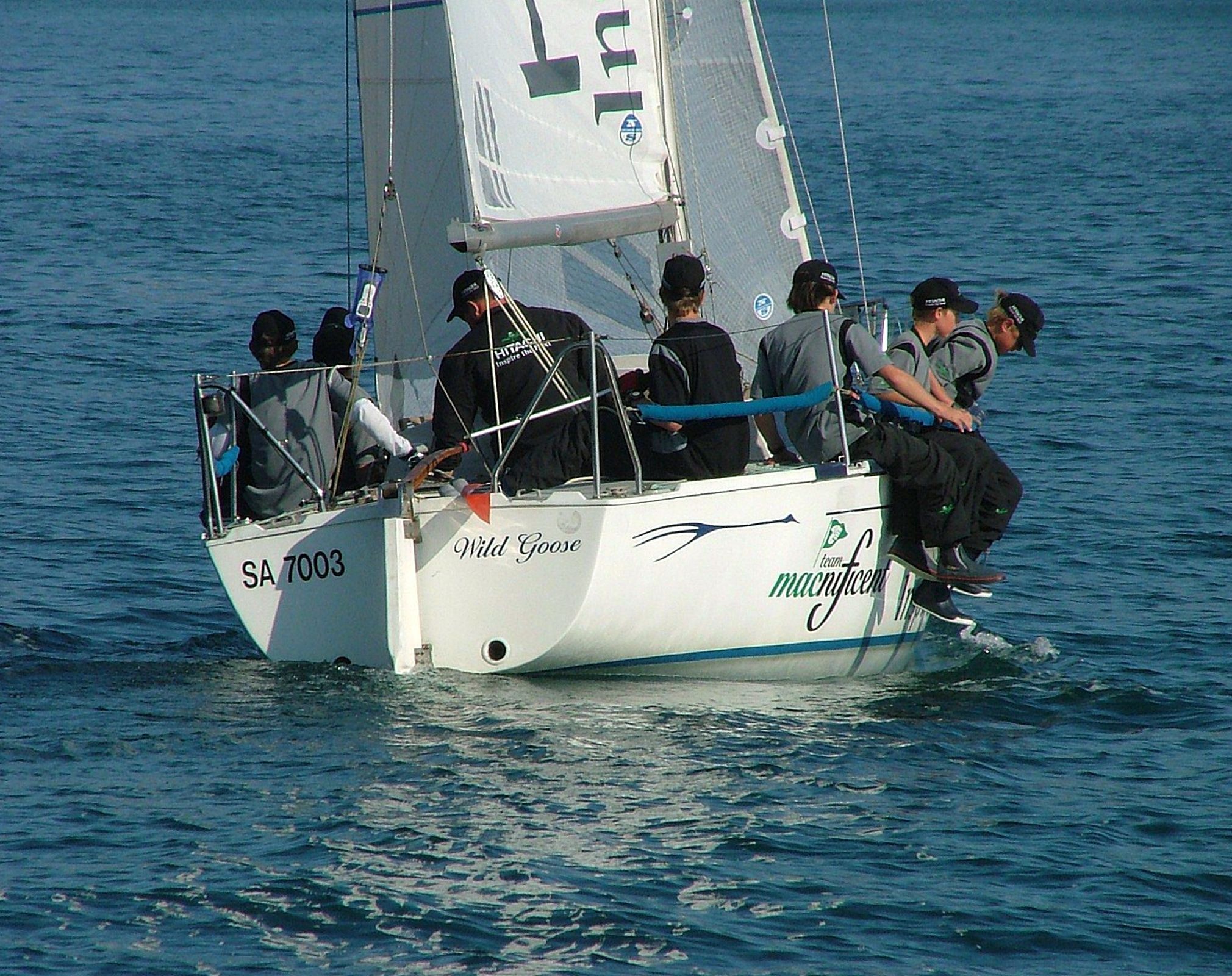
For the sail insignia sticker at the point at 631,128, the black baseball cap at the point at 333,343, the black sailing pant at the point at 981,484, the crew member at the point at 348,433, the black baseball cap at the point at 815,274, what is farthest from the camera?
the sail insignia sticker at the point at 631,128

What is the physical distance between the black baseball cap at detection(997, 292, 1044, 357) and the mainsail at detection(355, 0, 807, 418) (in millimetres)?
1449

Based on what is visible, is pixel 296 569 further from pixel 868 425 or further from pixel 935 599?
pixel 935 599

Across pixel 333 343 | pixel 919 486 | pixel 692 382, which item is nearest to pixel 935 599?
pixel 919 486

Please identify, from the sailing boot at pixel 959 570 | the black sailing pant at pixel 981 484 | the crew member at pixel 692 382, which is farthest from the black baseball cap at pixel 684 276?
the sailing boot at pixel 959 570

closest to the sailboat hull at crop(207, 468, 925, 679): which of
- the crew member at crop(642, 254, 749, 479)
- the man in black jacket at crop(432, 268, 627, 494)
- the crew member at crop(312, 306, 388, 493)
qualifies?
the crew member at crop(642, 254, 749, 479)

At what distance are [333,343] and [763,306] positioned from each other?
3.67 meters

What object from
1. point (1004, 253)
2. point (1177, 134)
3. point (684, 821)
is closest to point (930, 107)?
point (1177, 134)

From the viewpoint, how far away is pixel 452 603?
326 inches

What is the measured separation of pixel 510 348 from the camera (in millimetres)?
8570

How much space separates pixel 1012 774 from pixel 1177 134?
2837 cm

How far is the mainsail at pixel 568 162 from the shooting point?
9.34 meters

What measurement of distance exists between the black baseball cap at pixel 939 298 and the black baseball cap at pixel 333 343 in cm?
295

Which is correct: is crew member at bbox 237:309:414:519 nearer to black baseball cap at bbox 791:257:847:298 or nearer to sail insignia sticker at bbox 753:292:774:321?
black baseball cap at bbox 791:257:847:298

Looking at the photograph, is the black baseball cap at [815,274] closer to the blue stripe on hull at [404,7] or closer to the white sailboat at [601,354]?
the white sailboat at [601,354]
